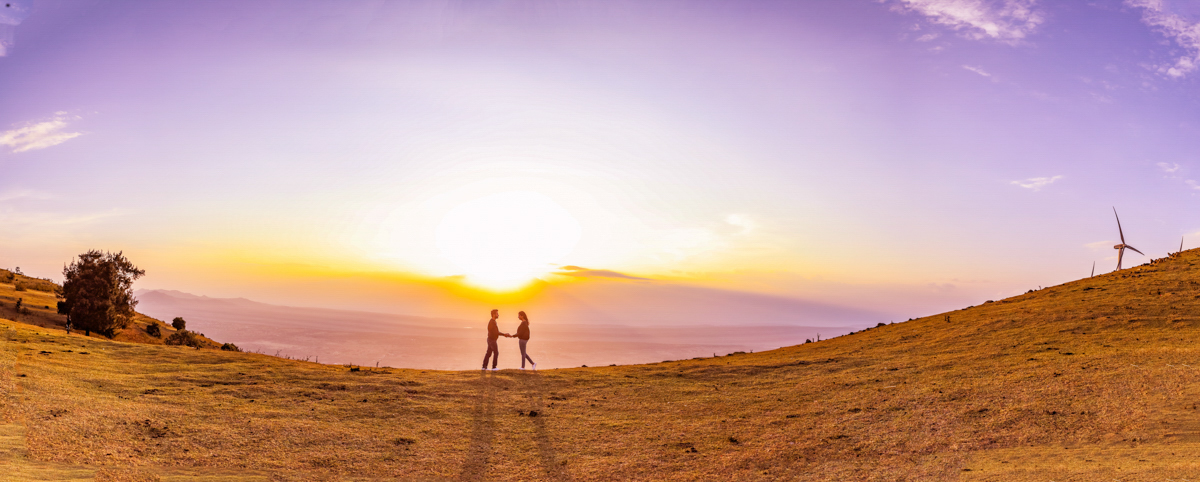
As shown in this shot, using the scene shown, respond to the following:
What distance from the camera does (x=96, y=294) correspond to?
114 ft

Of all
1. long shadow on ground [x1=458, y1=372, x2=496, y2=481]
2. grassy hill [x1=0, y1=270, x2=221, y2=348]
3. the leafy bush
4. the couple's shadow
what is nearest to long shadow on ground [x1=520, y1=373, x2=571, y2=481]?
the couple's shadow

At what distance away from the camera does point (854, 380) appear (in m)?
20.8

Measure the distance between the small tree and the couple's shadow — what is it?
25.2 metres

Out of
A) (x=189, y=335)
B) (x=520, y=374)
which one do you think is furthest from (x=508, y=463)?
(x=189, y=335)

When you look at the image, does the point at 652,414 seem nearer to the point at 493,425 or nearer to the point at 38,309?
the point at 493,425

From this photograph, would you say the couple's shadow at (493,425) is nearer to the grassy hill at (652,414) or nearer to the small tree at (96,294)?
the grassy hill at (652,414)

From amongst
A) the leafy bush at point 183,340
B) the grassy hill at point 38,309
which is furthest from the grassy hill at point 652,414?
the leafy bush at point 183,340

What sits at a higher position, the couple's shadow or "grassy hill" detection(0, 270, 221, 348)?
"grassy hill" detection(0, 270, 221, 348)

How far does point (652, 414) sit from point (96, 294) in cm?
3379

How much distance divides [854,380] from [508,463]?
12506 mm

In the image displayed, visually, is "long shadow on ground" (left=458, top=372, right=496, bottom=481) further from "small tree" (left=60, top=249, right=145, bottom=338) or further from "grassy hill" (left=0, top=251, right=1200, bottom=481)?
"small tree" (left=60, top=249, right=145, bottom=338)

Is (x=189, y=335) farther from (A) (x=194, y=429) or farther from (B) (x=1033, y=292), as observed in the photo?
(B) (x=1033, y=292)

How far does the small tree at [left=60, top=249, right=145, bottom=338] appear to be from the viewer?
34.0 meters

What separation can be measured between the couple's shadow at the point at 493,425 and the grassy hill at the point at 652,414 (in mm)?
73
